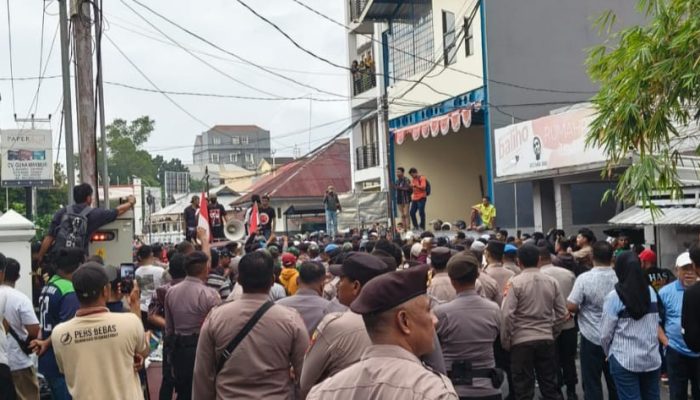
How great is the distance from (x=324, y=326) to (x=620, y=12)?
82.7 ft

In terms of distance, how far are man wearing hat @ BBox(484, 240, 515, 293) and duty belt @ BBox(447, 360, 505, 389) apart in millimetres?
2589

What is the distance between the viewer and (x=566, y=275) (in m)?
9.62

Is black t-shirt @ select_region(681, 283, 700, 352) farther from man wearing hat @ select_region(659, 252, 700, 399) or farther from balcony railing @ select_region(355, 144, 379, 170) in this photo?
balcony railing @ select_region(355, 144, 379, 170)

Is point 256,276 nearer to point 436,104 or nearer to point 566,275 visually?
point 566,275

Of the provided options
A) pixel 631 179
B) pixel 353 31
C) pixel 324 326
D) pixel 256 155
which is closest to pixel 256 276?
pixel 324 326

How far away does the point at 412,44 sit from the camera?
Answer: 3156cm

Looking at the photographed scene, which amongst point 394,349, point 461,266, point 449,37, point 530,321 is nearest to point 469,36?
point 449,37

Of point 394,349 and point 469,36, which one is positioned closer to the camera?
point 394,349

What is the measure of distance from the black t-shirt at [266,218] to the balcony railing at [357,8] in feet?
55.7

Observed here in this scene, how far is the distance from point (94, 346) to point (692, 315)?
4.83 m

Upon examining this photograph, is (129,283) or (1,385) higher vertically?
(129,283)

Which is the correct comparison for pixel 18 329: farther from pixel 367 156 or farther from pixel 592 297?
pixel 367 156

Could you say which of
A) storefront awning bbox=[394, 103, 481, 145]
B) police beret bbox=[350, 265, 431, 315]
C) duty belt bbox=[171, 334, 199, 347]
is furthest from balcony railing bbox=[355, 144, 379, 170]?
police beret bbox=[350, 265, 431, 315]

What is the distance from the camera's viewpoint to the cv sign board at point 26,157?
44.3m
